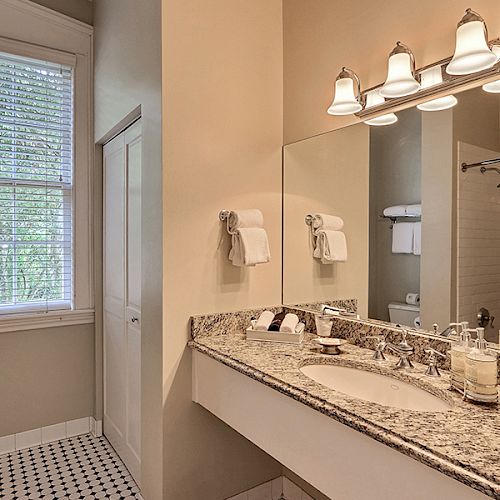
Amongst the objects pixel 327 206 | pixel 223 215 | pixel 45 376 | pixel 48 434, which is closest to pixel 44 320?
pixel 45 376

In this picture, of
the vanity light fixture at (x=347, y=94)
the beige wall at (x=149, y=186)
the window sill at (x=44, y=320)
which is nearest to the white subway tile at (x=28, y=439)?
the window sill at (x=44, y=320)

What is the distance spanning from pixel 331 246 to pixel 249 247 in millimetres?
390

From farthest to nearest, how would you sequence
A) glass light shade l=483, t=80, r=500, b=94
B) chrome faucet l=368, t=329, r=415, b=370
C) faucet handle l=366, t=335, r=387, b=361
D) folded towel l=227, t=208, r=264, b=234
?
1. folded towel l=227, t=208, r=264, b=234
2. faucet handle l=366, t=335, r=387, b=361
3. chrome faucet l=368, t=329, r=415, b=370
4. glass light shade l=483, t=80, r=500, b=94

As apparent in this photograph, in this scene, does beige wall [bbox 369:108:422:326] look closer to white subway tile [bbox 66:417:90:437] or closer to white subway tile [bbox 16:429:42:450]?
white subway tile [bbox 66:417:90:437]

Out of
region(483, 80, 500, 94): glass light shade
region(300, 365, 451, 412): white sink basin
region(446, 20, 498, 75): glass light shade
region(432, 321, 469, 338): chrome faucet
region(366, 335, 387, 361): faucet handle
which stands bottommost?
region(300, 365, 451, 412): white sink basin

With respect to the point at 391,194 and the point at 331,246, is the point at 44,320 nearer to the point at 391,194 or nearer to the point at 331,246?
the point at 331,246

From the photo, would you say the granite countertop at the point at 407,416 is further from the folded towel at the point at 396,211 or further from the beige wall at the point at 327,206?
the folded towel at the point at 396,211

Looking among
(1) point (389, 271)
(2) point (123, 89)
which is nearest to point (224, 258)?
(1) point (389, 271)

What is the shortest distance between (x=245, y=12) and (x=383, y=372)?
1742 mm

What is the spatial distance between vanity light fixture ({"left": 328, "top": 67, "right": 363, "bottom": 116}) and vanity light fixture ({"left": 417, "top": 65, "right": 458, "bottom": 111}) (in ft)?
0.96

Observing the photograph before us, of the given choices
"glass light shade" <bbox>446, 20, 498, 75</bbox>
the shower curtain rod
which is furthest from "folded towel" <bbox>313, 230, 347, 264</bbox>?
"glass light shade" <bbox>446, 20, 498, 75</bbox>

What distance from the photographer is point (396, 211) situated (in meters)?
1.63

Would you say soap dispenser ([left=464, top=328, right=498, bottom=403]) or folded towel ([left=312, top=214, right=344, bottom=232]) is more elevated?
folded towel ([left=312, top=214, right=344, bottom=232])

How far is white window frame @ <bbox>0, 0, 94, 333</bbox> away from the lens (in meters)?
2.52
